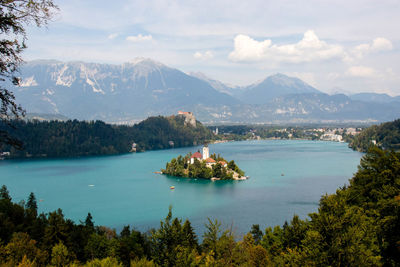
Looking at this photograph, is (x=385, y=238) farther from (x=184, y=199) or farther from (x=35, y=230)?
(x=184, y=199)

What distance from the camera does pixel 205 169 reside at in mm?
40500

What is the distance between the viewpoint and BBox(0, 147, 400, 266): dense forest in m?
6.68

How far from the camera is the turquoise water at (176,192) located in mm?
24766

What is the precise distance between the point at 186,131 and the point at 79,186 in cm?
6050

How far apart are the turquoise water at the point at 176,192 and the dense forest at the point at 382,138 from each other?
34.1ft

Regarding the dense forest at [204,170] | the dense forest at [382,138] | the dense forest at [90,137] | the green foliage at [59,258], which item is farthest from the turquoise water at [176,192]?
the dense forest at [90,137]

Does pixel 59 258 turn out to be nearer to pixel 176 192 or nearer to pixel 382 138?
pixel 176 192

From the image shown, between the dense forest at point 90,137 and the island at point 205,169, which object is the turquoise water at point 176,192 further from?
the dense forest at point 90,137

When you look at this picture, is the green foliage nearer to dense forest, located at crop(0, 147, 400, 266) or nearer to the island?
dense forest, located at crop(0, 147, 400, 266)

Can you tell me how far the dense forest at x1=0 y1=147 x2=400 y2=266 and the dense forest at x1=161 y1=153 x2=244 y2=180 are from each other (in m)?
22.1

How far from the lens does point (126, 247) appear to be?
1266cm

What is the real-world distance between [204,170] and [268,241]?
25.8 meters

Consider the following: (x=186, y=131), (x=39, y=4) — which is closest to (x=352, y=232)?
(x=39, y=4)

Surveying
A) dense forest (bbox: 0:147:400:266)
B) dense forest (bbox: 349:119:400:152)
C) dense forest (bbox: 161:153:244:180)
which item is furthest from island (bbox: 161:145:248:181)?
dense forest (bbox: 349:119:400:152)
